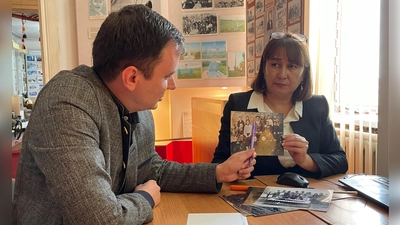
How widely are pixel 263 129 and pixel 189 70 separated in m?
1.85

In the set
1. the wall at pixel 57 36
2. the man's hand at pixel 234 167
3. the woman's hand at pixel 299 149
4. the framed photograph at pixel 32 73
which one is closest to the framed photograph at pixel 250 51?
the wall at pixel 57 36

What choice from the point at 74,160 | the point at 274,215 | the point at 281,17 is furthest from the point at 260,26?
the point at 74,160

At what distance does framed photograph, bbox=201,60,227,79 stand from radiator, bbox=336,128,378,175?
1.13 m

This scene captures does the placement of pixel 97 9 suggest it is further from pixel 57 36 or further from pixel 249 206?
pixel 249 206

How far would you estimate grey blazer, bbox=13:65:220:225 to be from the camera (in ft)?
2.42

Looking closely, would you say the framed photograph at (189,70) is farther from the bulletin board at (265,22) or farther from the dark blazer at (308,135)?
the dark blazer at (308,135)

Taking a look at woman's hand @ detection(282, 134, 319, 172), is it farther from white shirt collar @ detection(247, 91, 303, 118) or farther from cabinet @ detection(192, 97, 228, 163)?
cabinet @ detection(192, 97, 228, 163)

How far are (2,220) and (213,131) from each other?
2.39 m

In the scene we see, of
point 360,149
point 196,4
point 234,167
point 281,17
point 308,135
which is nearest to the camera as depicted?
point 234,167

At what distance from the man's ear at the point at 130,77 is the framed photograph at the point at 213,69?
7.04ft

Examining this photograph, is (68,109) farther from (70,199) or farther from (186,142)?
(186,142)

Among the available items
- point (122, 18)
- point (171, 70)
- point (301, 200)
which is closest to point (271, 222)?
point (301, 200)

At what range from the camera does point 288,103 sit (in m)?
1.62

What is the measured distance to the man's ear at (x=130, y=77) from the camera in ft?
3.01
